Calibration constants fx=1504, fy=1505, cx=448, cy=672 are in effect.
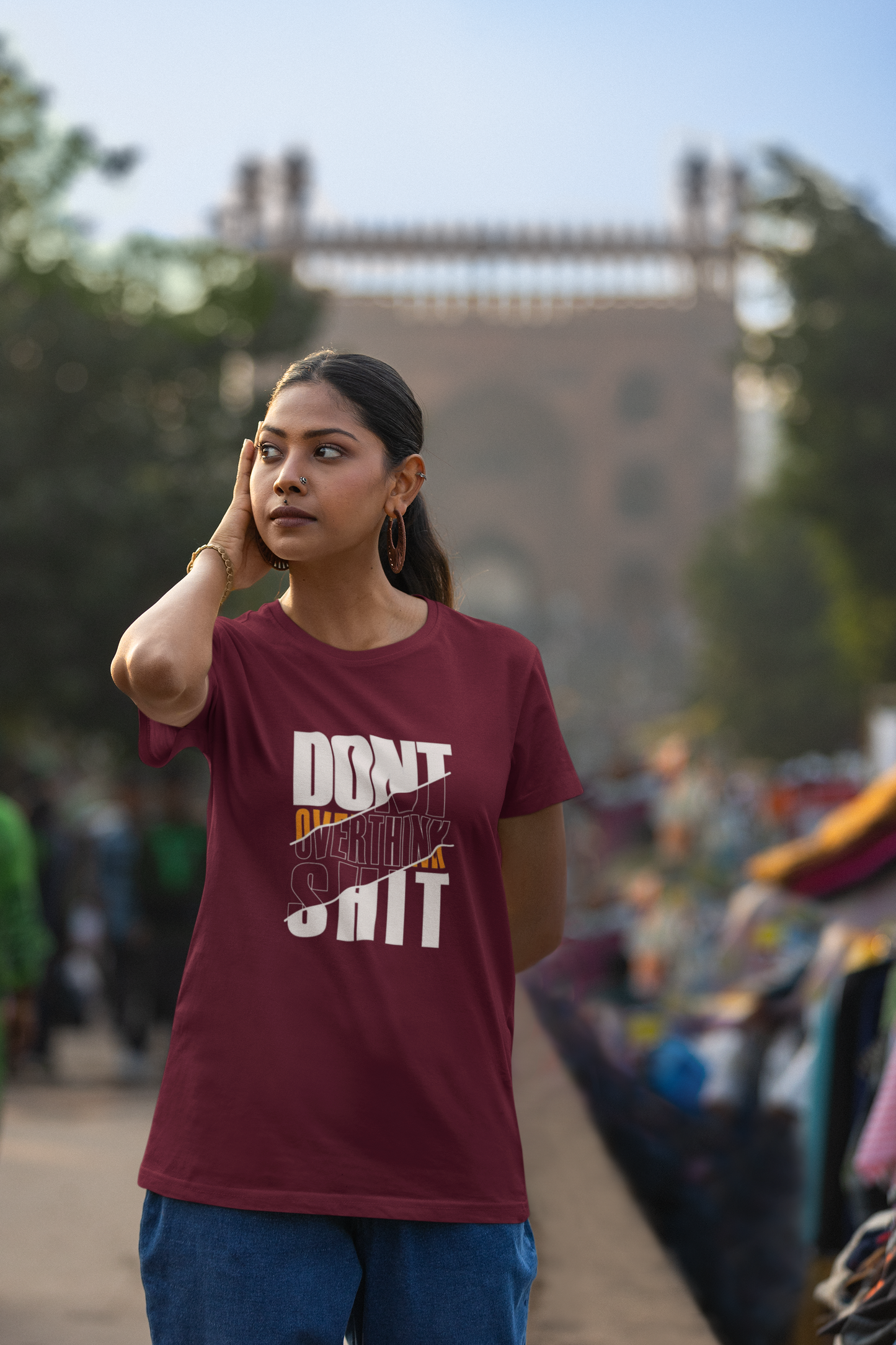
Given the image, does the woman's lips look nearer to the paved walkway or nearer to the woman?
the woman

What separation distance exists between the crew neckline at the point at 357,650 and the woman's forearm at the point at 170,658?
92 mm

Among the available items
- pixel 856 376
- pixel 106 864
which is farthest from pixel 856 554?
pixel 106 864

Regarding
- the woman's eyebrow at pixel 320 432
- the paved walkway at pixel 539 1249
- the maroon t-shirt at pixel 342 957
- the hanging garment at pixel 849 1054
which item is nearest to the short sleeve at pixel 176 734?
the maroon t-shirt at pixel 342 957

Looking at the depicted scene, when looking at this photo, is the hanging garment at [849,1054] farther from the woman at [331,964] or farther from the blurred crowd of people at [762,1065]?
the woman at [331,964]

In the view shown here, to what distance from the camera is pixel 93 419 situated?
13.1 meters

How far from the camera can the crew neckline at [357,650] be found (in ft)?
4.96

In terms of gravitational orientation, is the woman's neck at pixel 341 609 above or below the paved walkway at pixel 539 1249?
above

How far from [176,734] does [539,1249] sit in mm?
1777

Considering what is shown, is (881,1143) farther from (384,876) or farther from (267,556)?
(267,556)

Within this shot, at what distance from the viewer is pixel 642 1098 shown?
4410 millimetres

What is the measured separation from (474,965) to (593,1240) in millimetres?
1684

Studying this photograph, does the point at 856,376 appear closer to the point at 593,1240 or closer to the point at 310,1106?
the point at 593,1240

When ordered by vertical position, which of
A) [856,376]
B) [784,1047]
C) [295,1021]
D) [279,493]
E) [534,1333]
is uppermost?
[856,376]

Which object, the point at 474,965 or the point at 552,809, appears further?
the point at 552,809
